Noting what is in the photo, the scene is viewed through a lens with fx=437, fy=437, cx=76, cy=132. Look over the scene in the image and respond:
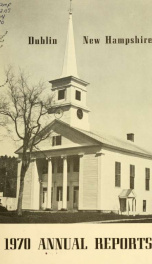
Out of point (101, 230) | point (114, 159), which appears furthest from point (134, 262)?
point (114, 159)

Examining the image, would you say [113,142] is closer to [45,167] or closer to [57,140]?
[57,140]

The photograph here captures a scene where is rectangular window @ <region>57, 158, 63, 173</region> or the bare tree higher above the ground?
the bare tree

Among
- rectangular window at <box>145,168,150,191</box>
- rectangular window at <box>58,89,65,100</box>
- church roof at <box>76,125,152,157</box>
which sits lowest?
rectangular window at <box>145,168,150,191</box>

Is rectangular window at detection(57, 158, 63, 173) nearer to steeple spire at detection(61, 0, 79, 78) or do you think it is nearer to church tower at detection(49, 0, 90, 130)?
church tower at detection(49, 0, 90, 130)

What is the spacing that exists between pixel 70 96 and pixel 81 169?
149 cm

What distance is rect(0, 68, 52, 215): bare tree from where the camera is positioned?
20.4 feet

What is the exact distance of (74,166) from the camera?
9.18 meters

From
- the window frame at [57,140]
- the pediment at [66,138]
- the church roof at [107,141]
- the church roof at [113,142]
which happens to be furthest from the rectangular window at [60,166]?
the church roof at [113,142]

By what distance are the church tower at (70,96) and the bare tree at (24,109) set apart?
1.06 feet

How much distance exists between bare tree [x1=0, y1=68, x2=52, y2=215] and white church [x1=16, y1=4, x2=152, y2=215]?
1.72 feet

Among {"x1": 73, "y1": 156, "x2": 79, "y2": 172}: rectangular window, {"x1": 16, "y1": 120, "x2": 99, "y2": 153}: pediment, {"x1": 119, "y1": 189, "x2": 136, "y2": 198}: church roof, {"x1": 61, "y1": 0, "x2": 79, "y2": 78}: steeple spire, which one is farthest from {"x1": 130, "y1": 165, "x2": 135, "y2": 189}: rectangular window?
{"x1": 61, "y1": 0, "x2": 79, "y2": 78}: steeple spire

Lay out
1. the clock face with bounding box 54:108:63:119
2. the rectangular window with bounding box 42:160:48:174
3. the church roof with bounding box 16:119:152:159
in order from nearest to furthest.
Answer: the church roof with bounding box 16:119:152:159
the clock face with bounding box 54:108:63:119
the rectangular window with bounding box 42:160:48:174

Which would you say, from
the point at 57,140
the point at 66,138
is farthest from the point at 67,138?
the point at 57,140

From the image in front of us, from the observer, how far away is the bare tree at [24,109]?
6.23 meters
